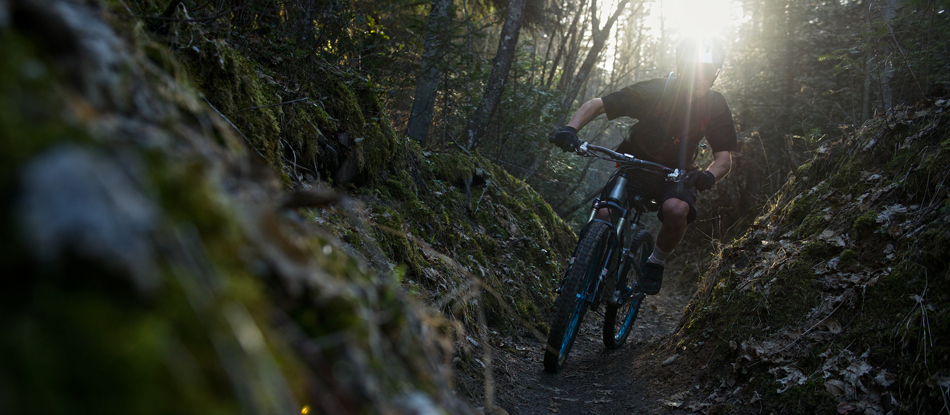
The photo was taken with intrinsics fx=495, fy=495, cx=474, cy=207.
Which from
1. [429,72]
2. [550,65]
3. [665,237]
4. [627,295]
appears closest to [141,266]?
[665,237]

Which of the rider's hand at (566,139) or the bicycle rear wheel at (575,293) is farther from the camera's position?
the rider's hand at (566,139)

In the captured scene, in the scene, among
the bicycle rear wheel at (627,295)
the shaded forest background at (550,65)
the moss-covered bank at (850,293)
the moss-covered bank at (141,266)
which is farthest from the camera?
the shaded forest background at (550,65)

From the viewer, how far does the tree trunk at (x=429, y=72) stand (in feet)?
24.8

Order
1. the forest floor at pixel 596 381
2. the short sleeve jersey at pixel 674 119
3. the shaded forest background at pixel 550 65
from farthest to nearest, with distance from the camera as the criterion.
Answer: the shaded forest background at pixel 550 65, the short sleeve jersey at pixel 674 119, the forest floor at pixel 596 381

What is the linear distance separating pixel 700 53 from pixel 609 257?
210 cm

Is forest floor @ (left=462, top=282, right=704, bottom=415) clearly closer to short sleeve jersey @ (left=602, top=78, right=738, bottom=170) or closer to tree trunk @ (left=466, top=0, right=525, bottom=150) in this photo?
short sleeve jersey @ (left=602, top=78, right=738, bottom=170)

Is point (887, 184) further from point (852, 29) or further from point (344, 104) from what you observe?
point (852, 29)

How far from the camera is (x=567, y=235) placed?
33.9ft

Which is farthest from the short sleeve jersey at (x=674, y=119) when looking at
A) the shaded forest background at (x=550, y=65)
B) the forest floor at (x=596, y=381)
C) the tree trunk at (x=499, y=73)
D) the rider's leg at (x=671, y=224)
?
the tree trunk at (x=499, y=73)

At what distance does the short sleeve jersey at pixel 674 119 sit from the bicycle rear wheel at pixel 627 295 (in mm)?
979

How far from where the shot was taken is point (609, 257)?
177 inches

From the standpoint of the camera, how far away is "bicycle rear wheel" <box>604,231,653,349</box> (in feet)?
16.3

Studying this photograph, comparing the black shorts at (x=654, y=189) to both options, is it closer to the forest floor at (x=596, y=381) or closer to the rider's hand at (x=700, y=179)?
the rider's hand at (x=700, y=179)

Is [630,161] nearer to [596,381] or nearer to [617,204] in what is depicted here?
[617,204]
